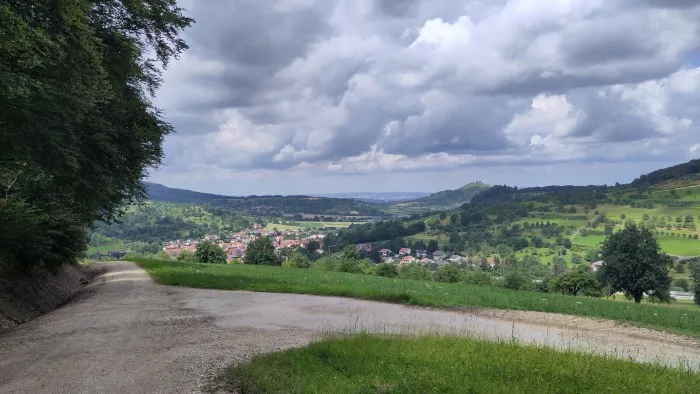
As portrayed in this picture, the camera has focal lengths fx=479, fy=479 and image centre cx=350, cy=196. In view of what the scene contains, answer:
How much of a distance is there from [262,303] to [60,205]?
31.5ft

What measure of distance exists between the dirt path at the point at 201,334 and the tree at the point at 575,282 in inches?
1752

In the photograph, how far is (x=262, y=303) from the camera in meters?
19.0

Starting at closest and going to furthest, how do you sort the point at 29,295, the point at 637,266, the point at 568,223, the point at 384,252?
1. the point at 29,295
2. the point at 637,266
3. the point at 384,252
4. the point at 568,223

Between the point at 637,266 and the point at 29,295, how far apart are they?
52.0 m

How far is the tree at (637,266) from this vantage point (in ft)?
160

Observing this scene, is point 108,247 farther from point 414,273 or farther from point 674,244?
point 674,244

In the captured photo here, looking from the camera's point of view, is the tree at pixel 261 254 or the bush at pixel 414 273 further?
the tree at pixel 261 254

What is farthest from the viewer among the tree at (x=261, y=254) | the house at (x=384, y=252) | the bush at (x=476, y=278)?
the house at (x=384, y=252)

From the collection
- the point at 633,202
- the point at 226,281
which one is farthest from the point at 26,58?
the point at 633,202

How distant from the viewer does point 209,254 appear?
71375 mm

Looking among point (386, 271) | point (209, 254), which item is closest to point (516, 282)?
point (386, 271)

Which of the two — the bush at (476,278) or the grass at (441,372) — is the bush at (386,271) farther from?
the grass at (441,372)

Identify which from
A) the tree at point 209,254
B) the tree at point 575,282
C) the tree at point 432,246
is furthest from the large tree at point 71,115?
the tree at point 432,246

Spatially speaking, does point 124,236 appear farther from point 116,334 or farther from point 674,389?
point 674,389
